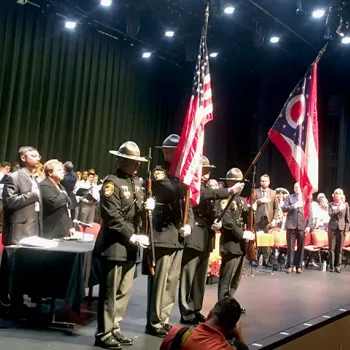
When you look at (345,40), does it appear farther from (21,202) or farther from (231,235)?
(21,202)

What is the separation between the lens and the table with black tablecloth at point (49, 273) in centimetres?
490

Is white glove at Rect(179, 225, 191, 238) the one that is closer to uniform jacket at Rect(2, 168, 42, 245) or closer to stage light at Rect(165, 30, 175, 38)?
uniform jacket at Rect(2, 168, 42, 245)

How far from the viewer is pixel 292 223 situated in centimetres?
1014

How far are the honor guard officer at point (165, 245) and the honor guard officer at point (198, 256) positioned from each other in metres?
0.50

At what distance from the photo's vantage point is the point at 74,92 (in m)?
15.1

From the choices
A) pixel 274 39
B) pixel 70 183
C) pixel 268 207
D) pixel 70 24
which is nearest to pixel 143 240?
pixel 268 207

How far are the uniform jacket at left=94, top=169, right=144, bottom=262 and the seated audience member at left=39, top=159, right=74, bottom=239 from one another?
1249 millimetres

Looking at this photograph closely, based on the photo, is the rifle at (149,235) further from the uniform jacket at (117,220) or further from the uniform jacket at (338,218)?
the uniform jacket at (338,218)

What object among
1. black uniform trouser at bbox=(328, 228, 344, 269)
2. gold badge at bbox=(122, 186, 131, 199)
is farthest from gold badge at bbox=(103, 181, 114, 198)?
black uniform trouser at bbox=(328, 228, 344, 269)

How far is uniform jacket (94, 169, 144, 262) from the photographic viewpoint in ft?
14.7

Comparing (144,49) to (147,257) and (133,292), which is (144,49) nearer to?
(133,292)

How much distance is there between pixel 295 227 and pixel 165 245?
5600 mm

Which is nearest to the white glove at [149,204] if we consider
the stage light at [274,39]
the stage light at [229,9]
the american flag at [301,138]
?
the american flag at [301,138]

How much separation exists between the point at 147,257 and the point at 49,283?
87 cm
